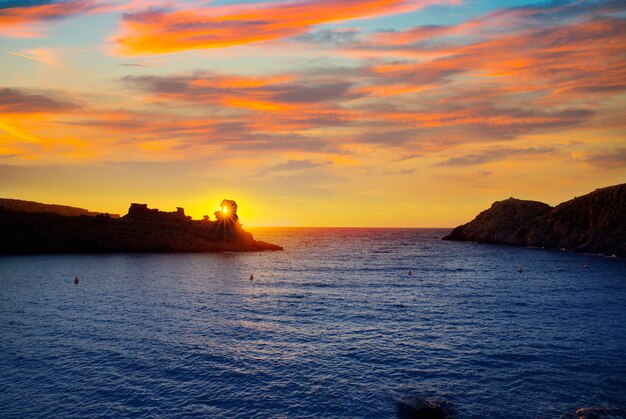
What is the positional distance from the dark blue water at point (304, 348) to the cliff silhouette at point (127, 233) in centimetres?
6688

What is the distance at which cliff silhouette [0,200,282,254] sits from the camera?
468ft

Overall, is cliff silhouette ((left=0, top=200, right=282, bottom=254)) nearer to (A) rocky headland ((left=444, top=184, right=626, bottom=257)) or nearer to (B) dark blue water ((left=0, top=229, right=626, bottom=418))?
(B) dark blue water ((left=0, top=229, right=626, bottom=418))

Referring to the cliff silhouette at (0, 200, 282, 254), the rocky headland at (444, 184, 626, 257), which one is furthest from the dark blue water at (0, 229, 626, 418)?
the rocky headland at (444, 184, 626, 257)

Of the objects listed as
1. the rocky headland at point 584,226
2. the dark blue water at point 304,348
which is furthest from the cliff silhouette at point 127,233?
the rocky headland at point 584,226

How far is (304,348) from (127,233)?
13576 centimetres

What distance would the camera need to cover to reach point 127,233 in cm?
15800

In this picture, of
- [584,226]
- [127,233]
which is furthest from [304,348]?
[584,226]

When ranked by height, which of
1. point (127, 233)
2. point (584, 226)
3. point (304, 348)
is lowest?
point (304, 348)

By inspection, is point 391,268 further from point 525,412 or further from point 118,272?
point 525,412

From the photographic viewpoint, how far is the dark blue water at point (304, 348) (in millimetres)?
28906

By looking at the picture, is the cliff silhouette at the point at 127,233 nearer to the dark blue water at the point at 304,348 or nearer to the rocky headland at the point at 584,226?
the dark blue water at the point at 304,348

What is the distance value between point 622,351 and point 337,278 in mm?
60201

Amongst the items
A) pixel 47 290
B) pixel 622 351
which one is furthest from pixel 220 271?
pixel 622 351

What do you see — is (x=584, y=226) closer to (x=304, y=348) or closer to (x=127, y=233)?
(x=304, y=348)
